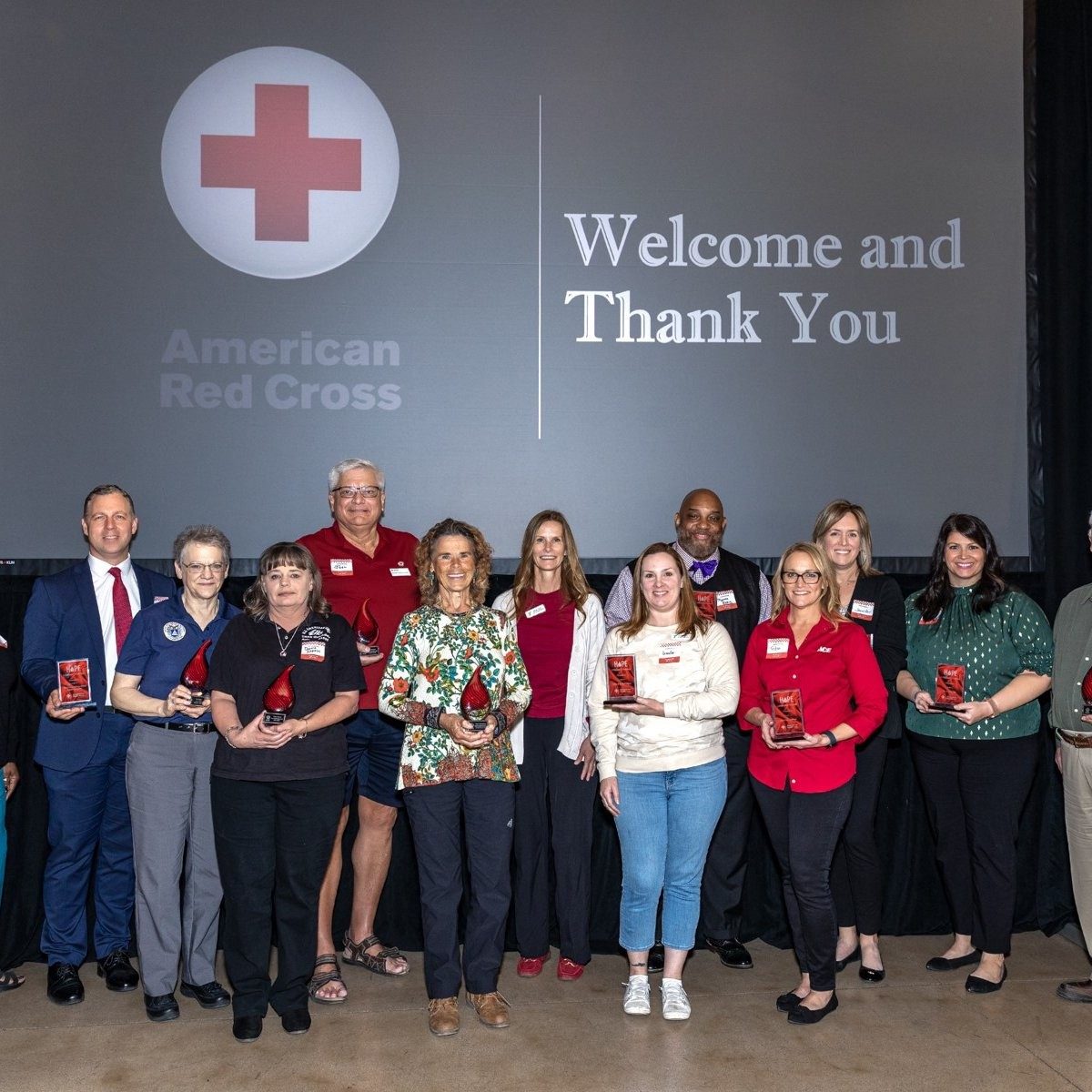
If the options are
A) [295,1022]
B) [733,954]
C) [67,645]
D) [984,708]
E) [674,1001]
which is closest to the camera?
[295,1022]

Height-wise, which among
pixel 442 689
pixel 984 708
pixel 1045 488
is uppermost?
pixel 1045 488

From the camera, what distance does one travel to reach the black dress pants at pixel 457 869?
10.6 feet

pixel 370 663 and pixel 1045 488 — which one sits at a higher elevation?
pixel 1045 488

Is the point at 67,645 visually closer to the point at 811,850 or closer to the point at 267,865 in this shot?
the point at 267,865

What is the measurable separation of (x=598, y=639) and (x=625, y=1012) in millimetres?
1215

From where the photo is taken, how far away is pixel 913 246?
14.5 feet

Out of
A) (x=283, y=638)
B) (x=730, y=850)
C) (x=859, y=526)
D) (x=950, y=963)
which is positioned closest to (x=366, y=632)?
(x=283, y=638)

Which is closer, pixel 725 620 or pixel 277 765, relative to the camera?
pixel 277 765

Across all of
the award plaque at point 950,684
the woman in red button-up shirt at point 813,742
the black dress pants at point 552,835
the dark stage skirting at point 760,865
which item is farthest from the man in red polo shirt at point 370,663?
the award plaque at point 950,684

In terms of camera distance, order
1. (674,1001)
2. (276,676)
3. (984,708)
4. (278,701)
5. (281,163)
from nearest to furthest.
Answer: (278,701)
(276,676)
(674,1001)
(984,708)
(281,163)

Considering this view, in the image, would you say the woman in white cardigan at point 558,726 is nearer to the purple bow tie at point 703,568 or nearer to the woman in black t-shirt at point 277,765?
the purple bow tie at point 703,568

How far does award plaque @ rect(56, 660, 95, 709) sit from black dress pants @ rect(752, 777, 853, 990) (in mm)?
2117

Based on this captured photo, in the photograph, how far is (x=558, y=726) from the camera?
12.2 feet

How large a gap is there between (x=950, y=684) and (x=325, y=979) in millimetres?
2274
